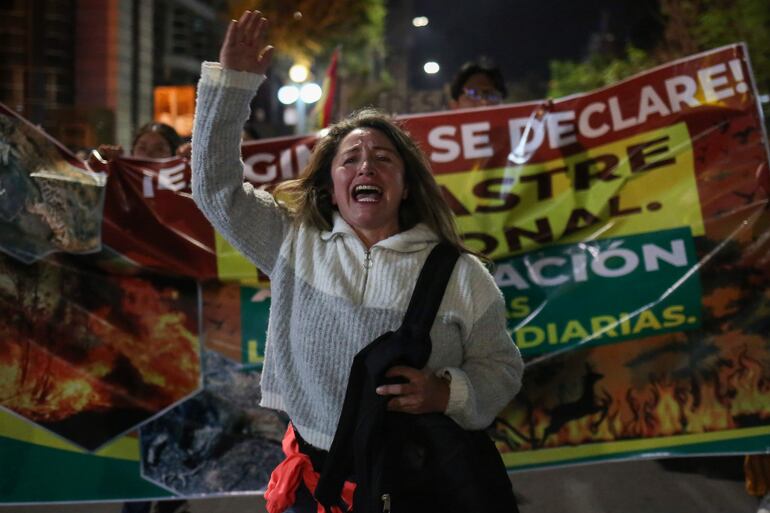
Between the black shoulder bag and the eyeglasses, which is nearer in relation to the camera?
the black shoulder bag

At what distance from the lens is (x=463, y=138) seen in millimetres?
4609

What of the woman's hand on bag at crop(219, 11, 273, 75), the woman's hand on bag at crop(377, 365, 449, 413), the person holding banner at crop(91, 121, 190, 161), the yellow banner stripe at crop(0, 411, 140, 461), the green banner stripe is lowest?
the green banner stripe

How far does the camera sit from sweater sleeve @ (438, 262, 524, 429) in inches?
98.4

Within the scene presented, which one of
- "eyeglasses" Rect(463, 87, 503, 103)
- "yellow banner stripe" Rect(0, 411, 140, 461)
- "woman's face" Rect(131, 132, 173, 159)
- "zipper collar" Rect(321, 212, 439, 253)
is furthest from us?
"eyeglasses" Rect(463, 87, 503, 103)

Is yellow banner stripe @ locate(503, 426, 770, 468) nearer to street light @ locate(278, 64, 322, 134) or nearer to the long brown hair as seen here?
the long brown hair

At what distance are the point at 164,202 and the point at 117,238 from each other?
302 millimetres

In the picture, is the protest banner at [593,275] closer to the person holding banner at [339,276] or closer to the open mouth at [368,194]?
the person holding banner at [339,276]

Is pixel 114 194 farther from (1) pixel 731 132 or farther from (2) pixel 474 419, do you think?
(1) pixel 731 132

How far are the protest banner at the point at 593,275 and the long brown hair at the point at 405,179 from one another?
167 centimetres

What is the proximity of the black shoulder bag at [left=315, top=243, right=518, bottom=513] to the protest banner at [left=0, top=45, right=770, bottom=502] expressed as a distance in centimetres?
200

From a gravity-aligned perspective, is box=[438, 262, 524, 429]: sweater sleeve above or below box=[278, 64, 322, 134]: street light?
below

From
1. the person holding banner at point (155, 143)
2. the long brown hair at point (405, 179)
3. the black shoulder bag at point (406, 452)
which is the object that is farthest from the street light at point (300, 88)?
the black shoulder bag at point (406, 452)

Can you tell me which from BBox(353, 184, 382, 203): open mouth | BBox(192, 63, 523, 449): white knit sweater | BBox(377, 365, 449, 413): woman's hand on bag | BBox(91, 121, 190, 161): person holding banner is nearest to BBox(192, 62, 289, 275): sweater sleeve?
BBox(192, 63, 523, 449): white knit sweater

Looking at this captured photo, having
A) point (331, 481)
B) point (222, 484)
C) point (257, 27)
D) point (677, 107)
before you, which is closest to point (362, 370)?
point (331, 481)
